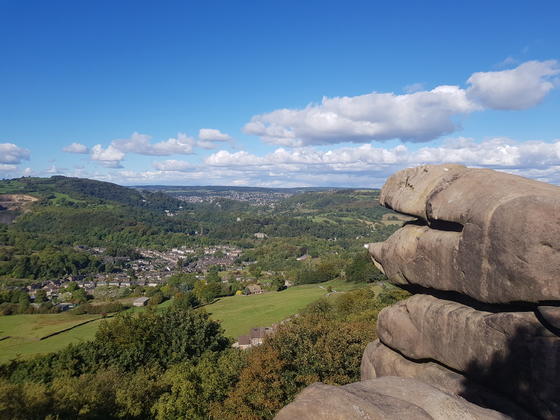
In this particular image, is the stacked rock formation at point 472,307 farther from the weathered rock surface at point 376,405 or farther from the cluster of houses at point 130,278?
the cluster of houses at point 130,278

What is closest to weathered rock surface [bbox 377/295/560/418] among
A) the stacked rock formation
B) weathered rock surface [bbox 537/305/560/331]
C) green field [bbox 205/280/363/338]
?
the stacked rock formation

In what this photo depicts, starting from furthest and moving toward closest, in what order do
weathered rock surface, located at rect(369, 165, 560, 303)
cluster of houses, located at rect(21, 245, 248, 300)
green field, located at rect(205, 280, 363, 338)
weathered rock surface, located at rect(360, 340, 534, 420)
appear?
cluster of houses, located at rect(21, 245, 248, 300), green field, located at rect(205, 280, 363, 338), weathered rock surface, located at rect(360, 340, 534, 420), weathered rock surface, located at rect(369, 165, 560, 303)

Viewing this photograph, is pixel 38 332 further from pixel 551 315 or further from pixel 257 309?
pixel 551 315

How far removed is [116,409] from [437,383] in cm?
1974

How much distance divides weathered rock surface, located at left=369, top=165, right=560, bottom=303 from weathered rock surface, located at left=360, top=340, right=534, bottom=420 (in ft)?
9.87

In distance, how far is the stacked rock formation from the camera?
9.91 meters

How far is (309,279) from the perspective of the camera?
355ft

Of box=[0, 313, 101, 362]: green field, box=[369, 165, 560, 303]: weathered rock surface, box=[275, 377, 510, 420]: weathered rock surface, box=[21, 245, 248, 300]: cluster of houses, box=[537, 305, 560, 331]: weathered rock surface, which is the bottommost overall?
box=[21, 245, 248, 300]: cluster of houses

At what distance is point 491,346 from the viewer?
1150 cm

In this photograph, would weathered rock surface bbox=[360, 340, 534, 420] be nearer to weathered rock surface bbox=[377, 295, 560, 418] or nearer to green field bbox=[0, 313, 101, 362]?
weathered rock surface bbox=[377, 295, 560, 418]

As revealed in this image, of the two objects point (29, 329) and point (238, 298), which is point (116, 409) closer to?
point (29, 329)

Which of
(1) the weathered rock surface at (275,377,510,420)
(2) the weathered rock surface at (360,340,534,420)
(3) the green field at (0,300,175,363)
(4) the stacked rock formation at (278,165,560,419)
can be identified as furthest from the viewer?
(3) the green field at (0,300,175,363)

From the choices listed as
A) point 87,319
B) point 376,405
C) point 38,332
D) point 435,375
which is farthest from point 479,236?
point 87,319

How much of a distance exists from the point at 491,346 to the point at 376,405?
4.80 metres
